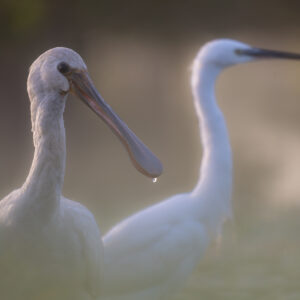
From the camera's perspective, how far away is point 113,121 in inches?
76.6

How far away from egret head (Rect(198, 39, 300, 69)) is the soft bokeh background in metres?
1.37

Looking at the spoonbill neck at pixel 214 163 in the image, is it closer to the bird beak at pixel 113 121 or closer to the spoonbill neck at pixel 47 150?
the bird beak at pixel 113 121

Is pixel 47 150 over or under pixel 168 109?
under

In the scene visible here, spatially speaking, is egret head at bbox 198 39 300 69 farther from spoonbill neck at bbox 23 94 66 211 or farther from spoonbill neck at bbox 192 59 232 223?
spoonbill neck at bbox 23 94 66 211

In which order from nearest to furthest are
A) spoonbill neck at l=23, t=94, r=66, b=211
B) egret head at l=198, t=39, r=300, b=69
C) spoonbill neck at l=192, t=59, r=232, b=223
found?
spoonbill neck at l=23, t=94, r=66, b=211 < spoonbill neck at l=192, t=59, r=232, b=223 < egret head at l=198, t=39, r=300, b=69

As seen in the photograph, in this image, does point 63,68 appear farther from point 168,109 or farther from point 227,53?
point 168,109

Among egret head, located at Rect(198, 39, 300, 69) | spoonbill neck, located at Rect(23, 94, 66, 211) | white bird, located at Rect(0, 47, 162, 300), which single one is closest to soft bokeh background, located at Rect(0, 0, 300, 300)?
egret head, located at Rect(198, 39, 300, 69)

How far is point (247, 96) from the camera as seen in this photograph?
7.38 metres

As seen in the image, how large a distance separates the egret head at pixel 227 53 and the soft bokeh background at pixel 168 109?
4.49 ft

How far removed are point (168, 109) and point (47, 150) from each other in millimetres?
5532

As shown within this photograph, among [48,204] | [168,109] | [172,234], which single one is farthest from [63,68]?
[168,109]

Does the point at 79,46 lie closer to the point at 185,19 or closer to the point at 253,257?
the point at 185,19

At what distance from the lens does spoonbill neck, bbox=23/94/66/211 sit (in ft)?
5.92

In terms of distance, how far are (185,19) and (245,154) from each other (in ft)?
7.12
